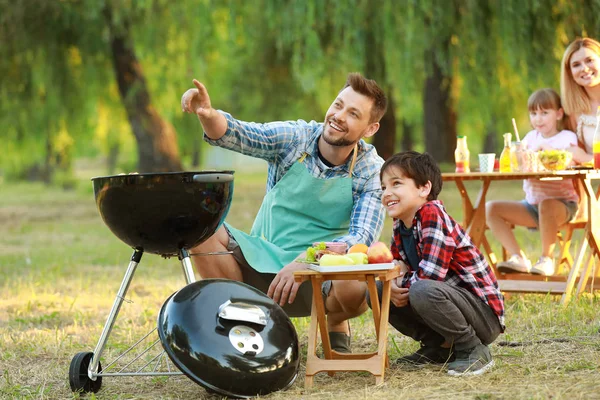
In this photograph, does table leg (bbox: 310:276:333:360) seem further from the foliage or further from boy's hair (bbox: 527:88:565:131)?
the foliage

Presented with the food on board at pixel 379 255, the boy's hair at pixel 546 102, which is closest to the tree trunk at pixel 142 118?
the boy's hair at pixel 546 102

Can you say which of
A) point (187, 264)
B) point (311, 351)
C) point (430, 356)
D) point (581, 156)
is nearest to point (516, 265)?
point (581, 156)

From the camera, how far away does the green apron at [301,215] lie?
4.07 metres

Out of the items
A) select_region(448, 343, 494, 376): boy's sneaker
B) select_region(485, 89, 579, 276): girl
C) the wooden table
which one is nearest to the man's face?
select_region(448, 343, 494, 376): boy's sneaker

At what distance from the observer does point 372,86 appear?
13.3 ft

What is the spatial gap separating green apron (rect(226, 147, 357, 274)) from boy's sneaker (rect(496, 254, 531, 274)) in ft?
5.91

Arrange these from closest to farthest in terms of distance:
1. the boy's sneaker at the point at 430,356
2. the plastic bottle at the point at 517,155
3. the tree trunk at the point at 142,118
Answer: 1. the boy's sneaker at the point at 430,356
2. the plastic bottle at the point at 517,155
3. the tree trunk at the point at 142,118

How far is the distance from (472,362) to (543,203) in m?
2.15

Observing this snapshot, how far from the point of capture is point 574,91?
5477mm

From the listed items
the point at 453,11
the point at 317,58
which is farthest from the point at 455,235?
the point at 317,58

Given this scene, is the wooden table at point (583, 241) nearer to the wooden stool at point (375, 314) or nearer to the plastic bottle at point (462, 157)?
the plastic bottle at point (462, 157)

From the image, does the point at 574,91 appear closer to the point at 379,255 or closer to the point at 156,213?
the point at 379,255

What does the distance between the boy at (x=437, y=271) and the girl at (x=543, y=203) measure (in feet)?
6.22

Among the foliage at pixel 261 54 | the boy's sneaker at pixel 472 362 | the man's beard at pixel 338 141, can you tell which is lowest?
the boy's sneaker at pixel 472 362
